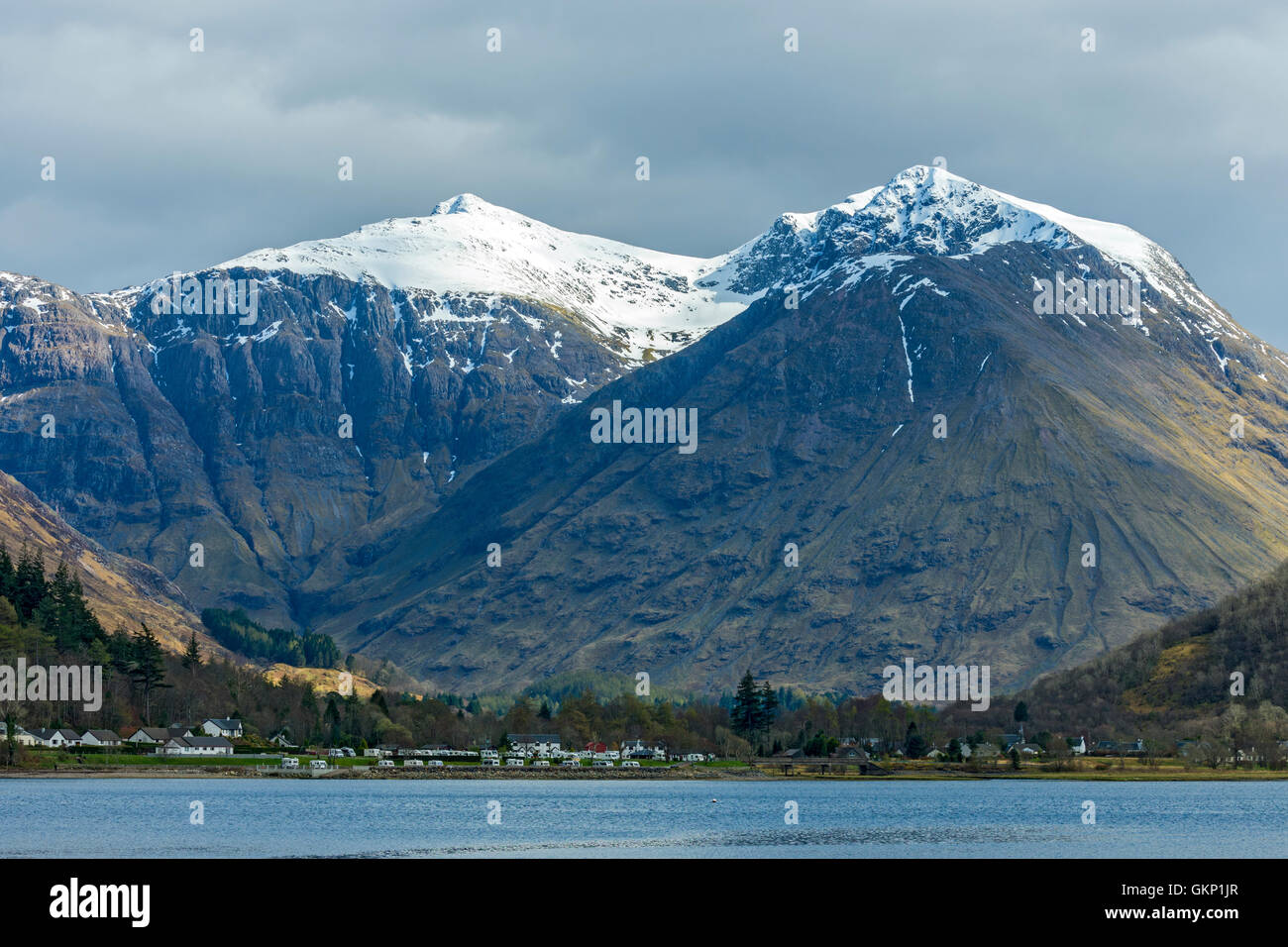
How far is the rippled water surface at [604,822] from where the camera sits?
109 m

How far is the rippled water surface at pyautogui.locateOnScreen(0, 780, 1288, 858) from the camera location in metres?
109

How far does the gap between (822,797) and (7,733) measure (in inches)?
3696

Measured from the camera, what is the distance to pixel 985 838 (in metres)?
124

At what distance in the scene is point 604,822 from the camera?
139250 millimetres
